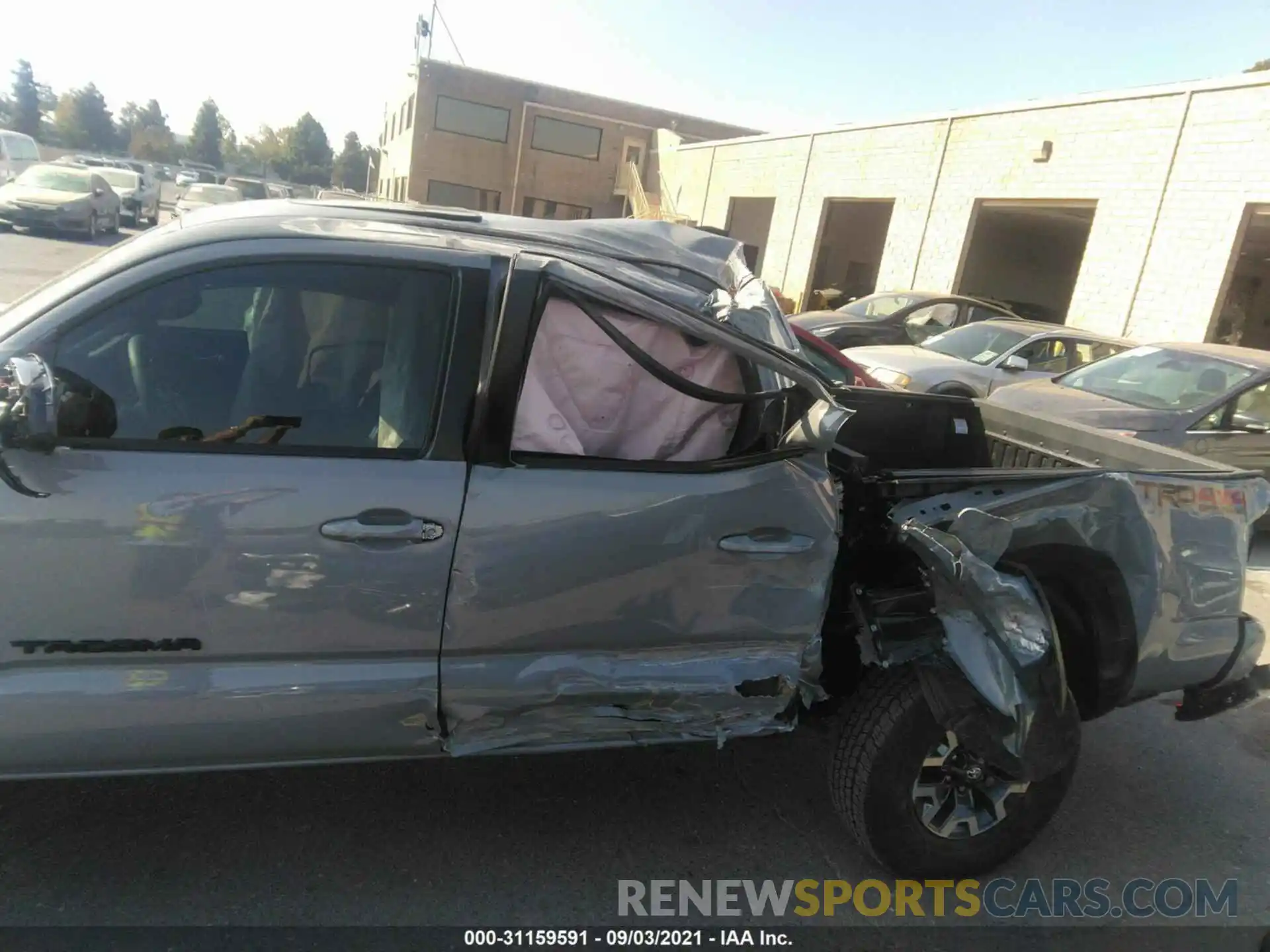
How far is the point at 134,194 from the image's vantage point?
25781 mm

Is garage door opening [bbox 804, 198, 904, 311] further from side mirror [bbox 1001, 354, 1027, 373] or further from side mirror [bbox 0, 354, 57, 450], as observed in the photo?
side mirror [bbox 0, 354, 57, 450]

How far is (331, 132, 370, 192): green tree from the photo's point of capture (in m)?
94.1

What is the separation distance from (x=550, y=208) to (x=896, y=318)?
2884 cm

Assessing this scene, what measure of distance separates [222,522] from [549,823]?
5.02 ft

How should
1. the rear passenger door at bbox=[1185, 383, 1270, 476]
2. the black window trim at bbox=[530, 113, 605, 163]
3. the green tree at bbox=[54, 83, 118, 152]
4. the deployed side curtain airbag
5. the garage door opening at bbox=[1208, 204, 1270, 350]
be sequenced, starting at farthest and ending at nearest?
the green tree at bbox=[54, 83, 118, 152] < the black window trim at bbox=[530, 113, 605, 163] < the garage door opening at bbox=[1208, 204, 1270, 350] < the rear passenger door at bbox=[1185, 383, 1270, 476] < the deployed side curtain airbag

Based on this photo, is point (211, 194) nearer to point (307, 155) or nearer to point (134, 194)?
point (134, 194)

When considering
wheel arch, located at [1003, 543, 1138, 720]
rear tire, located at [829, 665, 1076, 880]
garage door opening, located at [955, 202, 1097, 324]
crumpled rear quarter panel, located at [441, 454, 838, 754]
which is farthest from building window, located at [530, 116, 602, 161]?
rear tire, located at [829, 665, 1076, 880]

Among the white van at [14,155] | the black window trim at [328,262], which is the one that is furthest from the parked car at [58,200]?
the black window trim at [328,262]

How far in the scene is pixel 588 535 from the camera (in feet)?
7.76

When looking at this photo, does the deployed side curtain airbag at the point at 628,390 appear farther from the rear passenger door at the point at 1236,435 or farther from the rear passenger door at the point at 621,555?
the rear passenger door at the point at 1236,435

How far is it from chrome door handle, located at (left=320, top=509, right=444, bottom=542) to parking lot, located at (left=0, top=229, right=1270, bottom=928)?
1.13 meters

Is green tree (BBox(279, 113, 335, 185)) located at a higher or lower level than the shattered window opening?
higher

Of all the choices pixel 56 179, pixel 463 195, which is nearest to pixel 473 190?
pixel 463 195

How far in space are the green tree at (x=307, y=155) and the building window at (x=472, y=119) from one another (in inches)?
2348
